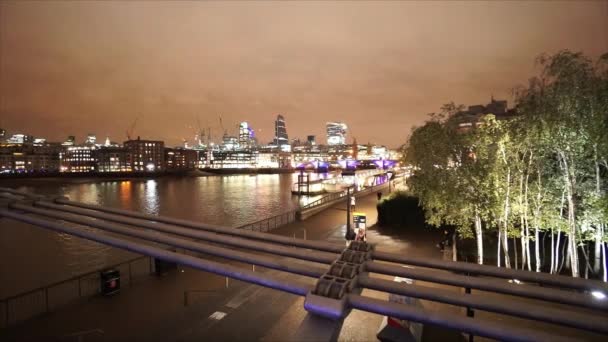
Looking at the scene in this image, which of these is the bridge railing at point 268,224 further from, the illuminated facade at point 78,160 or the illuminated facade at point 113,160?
the illuminated facade at point 78,160

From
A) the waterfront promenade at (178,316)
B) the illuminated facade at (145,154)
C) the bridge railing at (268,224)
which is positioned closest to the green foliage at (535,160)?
the waterfront promenade at (178,316)

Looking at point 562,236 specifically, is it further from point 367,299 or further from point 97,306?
point 97,306

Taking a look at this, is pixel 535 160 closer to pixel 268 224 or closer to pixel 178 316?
pixel 178 316

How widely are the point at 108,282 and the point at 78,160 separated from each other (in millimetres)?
210404

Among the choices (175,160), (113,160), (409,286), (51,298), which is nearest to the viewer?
(409,286)

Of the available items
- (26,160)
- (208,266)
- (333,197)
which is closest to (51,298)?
(208,266)

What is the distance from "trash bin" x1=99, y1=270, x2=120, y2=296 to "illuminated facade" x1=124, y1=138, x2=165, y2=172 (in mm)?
169492

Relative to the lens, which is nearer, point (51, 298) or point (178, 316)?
point (178, 316)

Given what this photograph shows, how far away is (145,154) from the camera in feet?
565

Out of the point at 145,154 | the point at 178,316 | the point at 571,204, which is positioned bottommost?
the point at 178,316

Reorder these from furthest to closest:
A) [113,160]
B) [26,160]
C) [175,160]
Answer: [175,160]
[26,160]
[113,160]

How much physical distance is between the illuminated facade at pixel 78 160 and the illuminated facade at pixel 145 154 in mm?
26188

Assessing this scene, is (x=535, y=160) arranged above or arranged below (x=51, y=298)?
above

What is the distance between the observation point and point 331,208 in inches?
1186
